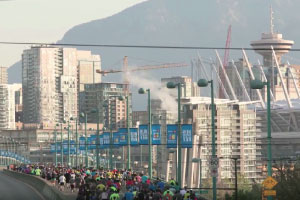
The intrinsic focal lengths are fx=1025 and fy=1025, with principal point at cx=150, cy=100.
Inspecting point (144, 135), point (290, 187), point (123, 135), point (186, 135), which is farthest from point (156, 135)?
point (290, 187)

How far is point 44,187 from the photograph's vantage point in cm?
7881

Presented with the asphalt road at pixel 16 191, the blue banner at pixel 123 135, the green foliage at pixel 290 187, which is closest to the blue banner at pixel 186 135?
the asphalt road at pixel 16 191

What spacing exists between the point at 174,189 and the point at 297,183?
6583 mm

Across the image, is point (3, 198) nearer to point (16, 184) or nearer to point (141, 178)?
point (141, 178)

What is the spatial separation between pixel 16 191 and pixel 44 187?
6.61m

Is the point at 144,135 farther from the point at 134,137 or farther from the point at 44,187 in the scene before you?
the point at 44,187

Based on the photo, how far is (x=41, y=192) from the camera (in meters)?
81.0

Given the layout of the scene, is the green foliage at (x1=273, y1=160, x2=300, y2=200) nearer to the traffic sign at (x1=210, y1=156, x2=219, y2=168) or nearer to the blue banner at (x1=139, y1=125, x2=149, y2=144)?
the traffic sign at (x1=210, y1=156, x2=219, y2=168)

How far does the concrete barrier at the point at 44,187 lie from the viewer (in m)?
61.5

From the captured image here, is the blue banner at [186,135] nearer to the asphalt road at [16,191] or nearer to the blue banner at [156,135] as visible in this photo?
the blue banner at [156,135]

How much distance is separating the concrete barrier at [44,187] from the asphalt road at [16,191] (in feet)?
2.15

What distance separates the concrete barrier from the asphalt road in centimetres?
65

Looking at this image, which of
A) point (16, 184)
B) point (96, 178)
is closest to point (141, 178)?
point (96, 178)

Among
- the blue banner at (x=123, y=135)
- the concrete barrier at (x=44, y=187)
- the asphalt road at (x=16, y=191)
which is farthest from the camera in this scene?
the blue banner at (x=123, y=135)
